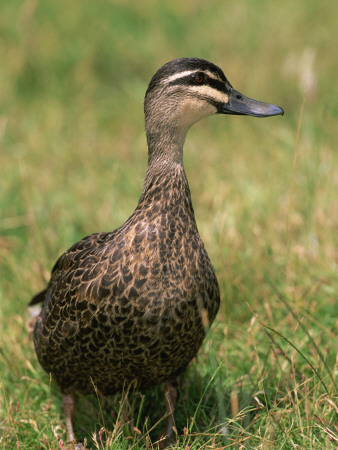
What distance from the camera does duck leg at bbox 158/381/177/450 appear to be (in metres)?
3.27

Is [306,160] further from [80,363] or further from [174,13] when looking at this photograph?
[174,13]

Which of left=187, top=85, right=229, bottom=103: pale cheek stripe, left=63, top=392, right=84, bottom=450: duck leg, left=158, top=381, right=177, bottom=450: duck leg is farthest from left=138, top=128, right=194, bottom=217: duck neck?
left=63, top=392, right=84, bottom=450: duck leg

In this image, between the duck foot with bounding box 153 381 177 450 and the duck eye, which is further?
the duck foot with bounding box 153 381 177 450

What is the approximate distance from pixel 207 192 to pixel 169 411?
2.53 m

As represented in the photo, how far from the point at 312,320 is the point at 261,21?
17.5 feet

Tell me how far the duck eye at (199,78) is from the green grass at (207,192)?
658 millimetres

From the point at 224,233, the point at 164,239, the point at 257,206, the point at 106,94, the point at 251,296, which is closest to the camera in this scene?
the point at 164,239

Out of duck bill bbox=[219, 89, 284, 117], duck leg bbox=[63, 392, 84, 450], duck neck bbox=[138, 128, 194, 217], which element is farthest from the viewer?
duck leg bbox=[63, 392, 84, 450]

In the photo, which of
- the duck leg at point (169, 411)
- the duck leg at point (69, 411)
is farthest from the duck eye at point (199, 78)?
the duck leg at point (69, 411)

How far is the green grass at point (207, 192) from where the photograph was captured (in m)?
3.20

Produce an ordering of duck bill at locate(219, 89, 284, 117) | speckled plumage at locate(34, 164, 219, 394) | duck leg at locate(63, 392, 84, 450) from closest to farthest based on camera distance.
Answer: speckled plumage at locate(34, 164, 219, 394), duck bill at locate(219, 89, 284, 117), duck leg at locate(63, 392, 84, 450)

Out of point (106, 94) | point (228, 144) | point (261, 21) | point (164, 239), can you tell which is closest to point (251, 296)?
point (164, 239)

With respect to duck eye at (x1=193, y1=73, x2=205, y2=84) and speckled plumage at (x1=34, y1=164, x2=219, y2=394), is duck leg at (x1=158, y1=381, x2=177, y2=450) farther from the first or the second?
duck eye at (x1=193, y1=73, x2=205, y2=84)

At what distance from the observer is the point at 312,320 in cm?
376
